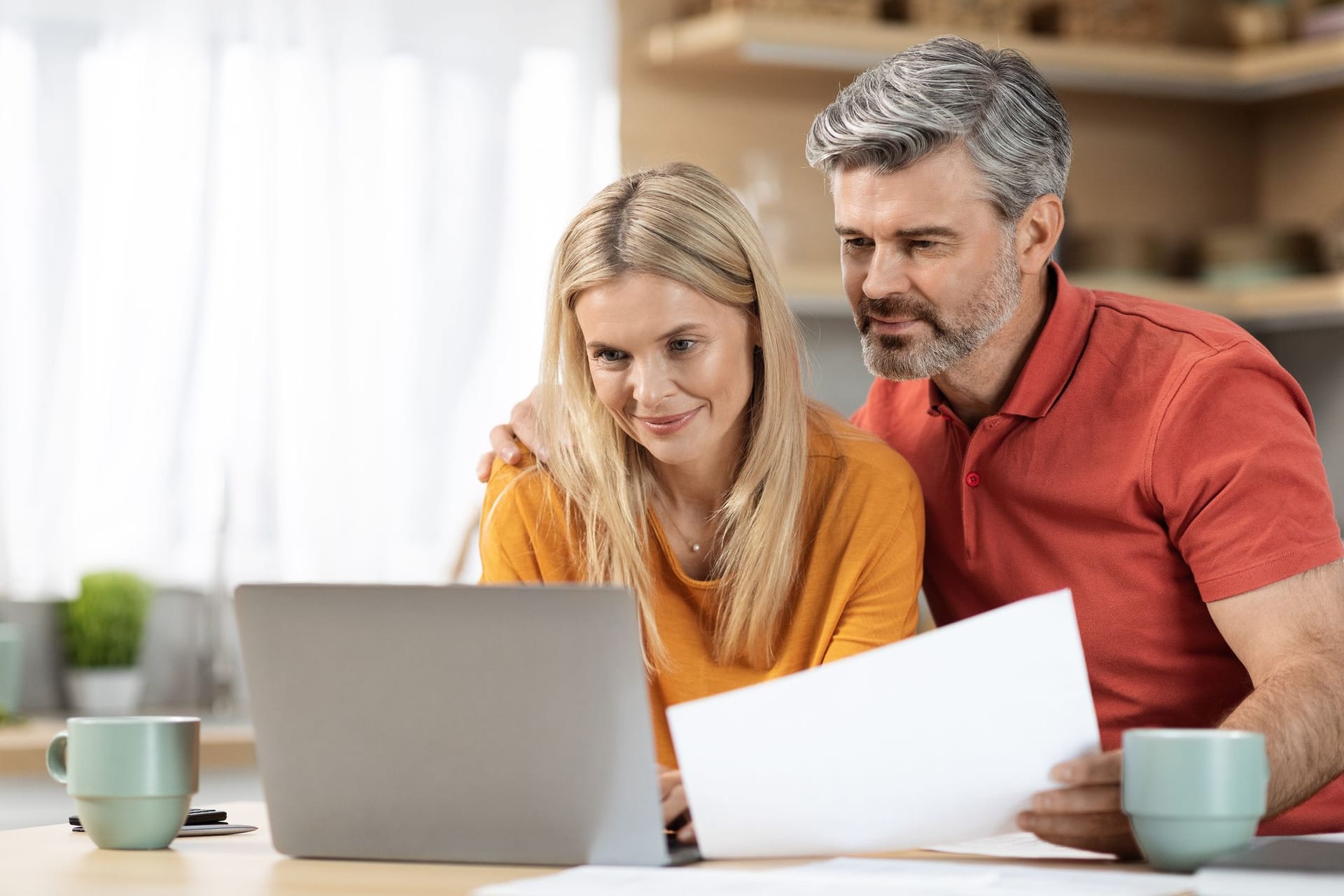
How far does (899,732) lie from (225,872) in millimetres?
462

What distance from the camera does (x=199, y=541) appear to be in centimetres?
311

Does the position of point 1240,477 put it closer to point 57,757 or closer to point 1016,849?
point 1016,849

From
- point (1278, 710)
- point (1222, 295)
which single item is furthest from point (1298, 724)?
point (1222, 295)

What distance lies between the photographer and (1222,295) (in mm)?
3557

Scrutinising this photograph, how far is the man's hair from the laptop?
736 mm

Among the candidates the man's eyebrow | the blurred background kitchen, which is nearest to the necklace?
the man's eyebrow

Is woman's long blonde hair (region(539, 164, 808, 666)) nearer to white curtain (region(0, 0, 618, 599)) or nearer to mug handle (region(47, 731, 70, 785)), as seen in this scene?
mug handle (region(47, 731, 70, 785))

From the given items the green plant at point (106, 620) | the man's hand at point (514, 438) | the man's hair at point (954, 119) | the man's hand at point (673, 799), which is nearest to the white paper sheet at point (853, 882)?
the man's hand at point (673, 799)

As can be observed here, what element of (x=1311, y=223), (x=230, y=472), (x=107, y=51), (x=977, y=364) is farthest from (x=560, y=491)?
(x=1311, y=223)

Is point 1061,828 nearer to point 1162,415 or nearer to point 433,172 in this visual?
point 1162,415

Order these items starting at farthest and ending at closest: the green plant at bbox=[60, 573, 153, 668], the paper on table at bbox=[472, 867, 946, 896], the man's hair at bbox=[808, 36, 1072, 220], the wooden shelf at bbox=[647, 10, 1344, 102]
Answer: the wooden shelf at bbox=[647, 10, 1344, 102], the green plant at bbox=[60, 573, 153, 668], the man's hair at bbox=[808, 36, 1072, 220], the paper on table at bbox=[472, 867, 946, 896]

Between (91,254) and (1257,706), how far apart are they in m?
2.31

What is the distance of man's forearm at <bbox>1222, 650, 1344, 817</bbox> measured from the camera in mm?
1311

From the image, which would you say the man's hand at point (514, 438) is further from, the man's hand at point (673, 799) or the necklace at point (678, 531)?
the man's hand at point (673, 799)
